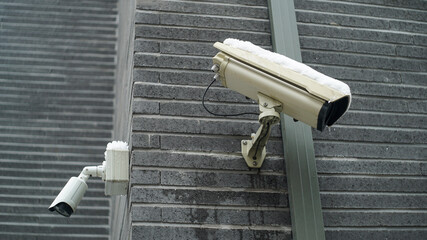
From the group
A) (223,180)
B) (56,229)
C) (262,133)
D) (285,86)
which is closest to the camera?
(285,86)

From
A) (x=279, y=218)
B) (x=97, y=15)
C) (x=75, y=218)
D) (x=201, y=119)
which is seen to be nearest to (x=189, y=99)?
(x=201, y=119)

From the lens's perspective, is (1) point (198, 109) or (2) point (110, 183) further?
(1) point (198, 109)

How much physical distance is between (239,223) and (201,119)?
Answer: 799 millimetres

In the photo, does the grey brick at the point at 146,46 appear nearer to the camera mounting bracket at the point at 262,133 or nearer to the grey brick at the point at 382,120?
the camera mounting bracket at the point at 262,133

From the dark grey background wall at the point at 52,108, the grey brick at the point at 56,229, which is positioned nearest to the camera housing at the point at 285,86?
the grey brick at the point at 56,229

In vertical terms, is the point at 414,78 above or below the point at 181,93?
above

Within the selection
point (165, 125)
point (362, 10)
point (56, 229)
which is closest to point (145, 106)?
point (165, 125)

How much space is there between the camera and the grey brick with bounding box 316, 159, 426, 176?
5.12 metres

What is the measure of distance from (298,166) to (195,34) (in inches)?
50.0

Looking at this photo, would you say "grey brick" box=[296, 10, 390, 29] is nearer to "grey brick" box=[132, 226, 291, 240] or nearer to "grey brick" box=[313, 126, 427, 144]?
"grey brick" box=[313, 126, 427, 144]

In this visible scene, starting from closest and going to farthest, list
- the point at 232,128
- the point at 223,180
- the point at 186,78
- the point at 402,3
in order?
1. the point at 223,180
2. the point at 232,128
3. the point at 186,78
4. the point at 402,3

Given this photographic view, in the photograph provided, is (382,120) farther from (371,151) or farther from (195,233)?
(195,233)

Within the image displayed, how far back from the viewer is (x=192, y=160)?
16.0 ft

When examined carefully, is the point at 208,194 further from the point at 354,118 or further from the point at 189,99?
the point at 354,118
